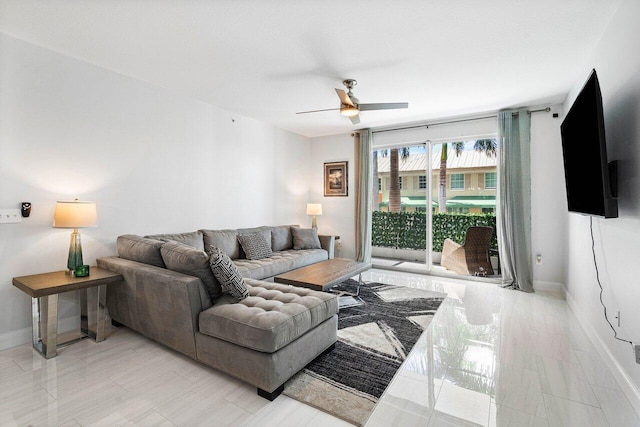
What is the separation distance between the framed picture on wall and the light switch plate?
4.63 meters

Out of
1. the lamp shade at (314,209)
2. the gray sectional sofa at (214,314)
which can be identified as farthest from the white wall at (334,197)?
the gray sectional sofa at (214,314)

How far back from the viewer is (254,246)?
427 cm

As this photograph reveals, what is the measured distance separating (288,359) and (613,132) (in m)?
2.86

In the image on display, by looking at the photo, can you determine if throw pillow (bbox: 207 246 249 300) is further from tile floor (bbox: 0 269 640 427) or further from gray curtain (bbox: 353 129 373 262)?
gray curtain (bbox: 353 129 373 262)

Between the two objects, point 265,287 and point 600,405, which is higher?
point 265,287

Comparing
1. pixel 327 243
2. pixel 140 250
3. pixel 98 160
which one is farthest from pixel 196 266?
pixel 327 243

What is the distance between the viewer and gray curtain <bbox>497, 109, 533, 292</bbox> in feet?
14.4

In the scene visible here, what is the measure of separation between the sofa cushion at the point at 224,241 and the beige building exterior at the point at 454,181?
118 inches

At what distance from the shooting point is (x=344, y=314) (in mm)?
3398

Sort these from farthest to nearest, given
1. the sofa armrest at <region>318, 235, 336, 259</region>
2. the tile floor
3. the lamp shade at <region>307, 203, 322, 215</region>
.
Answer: the lamp shade at <region>307, 203, 322, 215</region>, the sofa armrest at <region>318, 235, 336, 259</region>, the tile floor

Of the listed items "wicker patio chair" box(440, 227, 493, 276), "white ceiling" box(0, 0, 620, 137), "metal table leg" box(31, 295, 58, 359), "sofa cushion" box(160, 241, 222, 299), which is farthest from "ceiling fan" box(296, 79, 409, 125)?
"metal table leg" box(31, 295, 58, 359)

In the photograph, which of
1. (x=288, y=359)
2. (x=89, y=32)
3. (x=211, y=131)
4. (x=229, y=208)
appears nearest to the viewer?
(x=288, y=359)

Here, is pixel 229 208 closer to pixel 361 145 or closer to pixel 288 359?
pixel 361 145

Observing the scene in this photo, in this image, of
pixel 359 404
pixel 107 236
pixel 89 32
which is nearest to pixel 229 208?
pixel 107 236
